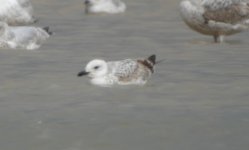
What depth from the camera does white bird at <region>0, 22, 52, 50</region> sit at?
13.2 metres

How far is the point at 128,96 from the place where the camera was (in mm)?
9984

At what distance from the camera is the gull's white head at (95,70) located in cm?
1072

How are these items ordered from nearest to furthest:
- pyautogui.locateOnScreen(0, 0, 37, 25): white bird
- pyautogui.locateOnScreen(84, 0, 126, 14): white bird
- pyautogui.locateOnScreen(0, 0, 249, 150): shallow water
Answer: pyautogui.locateOnScreen(0, 0, 249, 150): shallow water → pyautogui.locateOnScreen(0, 0, 37, 25): white bird → pyautogui.locateOnScreen(84, 0, 126, 14): white bird

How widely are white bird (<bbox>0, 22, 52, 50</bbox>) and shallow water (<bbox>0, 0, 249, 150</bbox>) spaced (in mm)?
149

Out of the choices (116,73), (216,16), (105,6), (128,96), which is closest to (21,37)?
(216,16)

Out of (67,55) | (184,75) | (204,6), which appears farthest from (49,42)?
(184,75)

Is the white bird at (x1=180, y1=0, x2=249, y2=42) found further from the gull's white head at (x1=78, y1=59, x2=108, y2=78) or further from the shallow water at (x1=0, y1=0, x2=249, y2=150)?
the gull's white head at (x1=78, y1=59, x2=108, y2=78)

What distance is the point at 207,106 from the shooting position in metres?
9.43

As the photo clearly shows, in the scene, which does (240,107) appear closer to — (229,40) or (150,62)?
(150,62)

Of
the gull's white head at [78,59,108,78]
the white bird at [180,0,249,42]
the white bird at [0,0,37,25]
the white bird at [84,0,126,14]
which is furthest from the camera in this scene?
the white bird at [84,0,126,14]

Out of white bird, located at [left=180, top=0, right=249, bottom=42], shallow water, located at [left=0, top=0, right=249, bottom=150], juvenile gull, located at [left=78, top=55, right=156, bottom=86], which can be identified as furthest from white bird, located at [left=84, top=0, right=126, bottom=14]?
juvenile gull, located at [left=78, top=55, right=156, bottom=86]

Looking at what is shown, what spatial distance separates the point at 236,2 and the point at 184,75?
325 centimetres

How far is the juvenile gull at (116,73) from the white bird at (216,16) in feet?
10.2

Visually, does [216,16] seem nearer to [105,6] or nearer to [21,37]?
[21,37]
